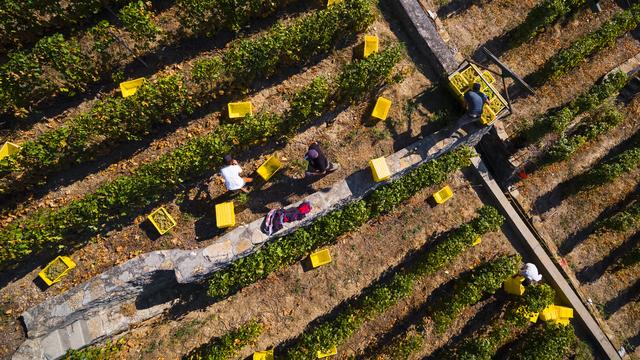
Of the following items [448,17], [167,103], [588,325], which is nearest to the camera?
[167,103]

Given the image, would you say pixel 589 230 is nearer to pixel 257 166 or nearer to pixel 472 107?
→ pixel 472 107

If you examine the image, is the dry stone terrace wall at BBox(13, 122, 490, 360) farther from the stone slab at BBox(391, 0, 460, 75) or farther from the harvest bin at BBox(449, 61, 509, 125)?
the stone slab at BBox(391, 0, 460, 75)

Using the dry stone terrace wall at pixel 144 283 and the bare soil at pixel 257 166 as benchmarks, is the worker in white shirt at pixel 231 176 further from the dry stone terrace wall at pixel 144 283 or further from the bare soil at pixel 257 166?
the dry stone terrace wall at pixel 144 283

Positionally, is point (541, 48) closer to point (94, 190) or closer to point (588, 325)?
point (588, 325)

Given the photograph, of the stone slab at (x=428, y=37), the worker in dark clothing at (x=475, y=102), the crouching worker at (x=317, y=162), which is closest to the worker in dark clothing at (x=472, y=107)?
the worker in dark clothing at (x=475, y=102)

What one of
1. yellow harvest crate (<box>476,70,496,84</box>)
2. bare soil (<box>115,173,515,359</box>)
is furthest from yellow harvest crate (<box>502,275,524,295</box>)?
yellow harvest crate (<box>476,70,496,84</box>)

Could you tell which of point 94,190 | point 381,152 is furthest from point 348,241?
point 94,190

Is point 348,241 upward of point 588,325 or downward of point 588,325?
upward

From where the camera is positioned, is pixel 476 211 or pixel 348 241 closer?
pixel 348 241
